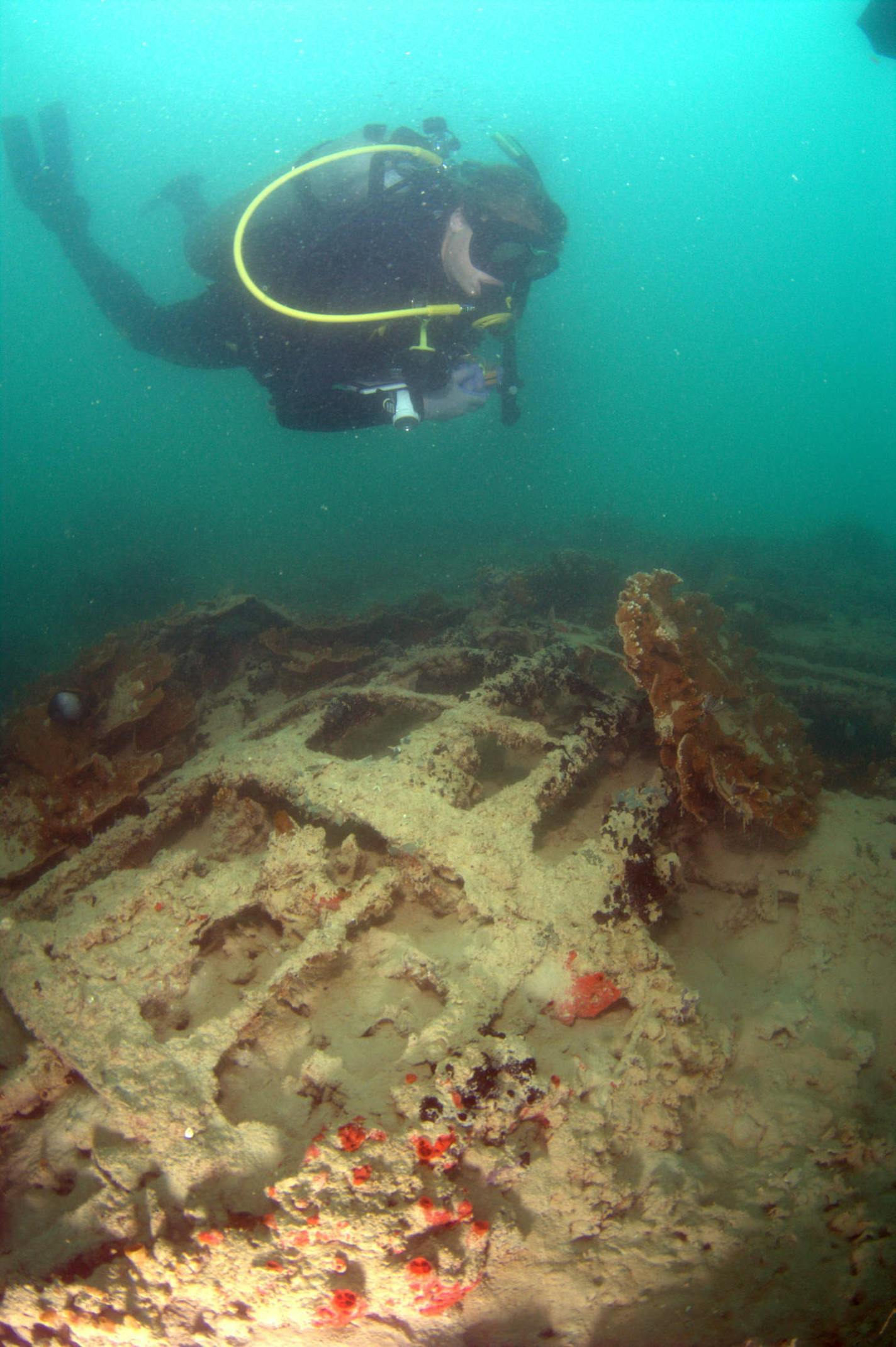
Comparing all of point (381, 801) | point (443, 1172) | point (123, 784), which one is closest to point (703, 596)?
point (381, 801)

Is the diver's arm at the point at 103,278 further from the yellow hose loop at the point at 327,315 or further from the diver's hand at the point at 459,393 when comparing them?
the diver's hand at the point at 459,393

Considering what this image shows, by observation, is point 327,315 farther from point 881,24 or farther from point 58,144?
point 58,144

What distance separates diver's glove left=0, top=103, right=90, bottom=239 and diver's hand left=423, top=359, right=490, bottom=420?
8278 mm

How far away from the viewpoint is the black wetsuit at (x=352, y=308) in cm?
567

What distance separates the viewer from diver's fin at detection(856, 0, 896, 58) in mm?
5332

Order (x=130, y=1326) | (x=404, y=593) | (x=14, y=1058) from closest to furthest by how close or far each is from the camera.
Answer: (x=130, y=1326) < (x=14, y=1058) < (x=404, y=593)

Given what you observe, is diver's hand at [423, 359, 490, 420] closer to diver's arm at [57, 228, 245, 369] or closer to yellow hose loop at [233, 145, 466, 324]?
yellow hose loop at [233, 145, 466, 324]

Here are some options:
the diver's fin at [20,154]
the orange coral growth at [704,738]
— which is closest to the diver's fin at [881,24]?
the orange coral growth at [704,738]

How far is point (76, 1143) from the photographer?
6.81ft

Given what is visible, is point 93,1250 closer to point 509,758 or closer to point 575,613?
point 509,758

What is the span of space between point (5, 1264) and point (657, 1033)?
2241 millimetres

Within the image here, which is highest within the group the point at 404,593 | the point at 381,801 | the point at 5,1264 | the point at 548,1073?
the point at 381,801

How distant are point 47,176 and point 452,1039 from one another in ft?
49.2

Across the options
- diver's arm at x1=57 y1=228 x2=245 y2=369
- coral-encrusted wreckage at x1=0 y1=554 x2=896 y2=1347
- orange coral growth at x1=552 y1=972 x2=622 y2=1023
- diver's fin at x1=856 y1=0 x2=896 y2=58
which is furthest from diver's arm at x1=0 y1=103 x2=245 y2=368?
orange coral growth at x1=552 y1=972 x2=622 y2=1023
